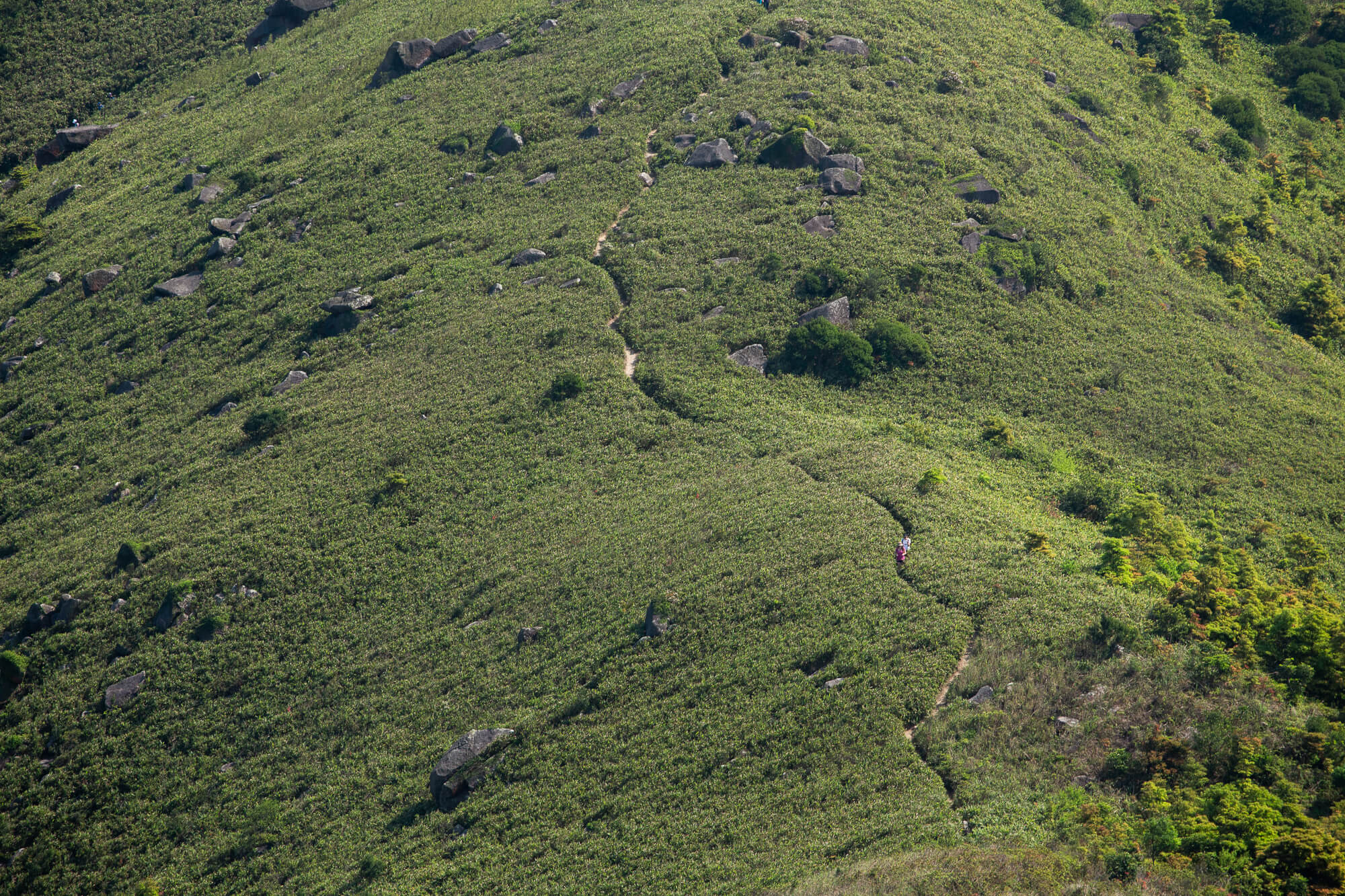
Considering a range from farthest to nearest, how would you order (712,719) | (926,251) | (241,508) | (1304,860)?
(926,251), (241,508), (712,719), (1304,860)

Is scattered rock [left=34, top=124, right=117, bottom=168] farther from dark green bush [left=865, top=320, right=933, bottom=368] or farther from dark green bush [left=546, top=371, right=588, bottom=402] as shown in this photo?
dark green bush [left=865, top=320, right=933, bottom=368]

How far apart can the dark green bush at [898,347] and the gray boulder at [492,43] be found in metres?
52.1

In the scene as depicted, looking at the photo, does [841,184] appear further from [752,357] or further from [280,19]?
[280,19]

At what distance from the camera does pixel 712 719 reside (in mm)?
29672

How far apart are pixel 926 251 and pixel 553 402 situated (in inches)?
1070

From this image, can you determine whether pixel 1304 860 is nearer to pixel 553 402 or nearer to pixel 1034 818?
pixel 1034 818

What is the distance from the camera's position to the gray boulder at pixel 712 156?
198ft

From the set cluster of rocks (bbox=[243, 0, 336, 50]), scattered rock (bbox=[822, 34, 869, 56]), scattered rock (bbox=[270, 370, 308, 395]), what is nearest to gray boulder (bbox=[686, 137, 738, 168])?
scattered rock (bbox=[822, 34, 869, 56])

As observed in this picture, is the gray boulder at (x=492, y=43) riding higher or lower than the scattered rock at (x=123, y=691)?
higher

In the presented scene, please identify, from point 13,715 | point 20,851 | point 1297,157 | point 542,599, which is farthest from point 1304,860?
point 1297,157

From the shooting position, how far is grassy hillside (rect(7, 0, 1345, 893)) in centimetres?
2716

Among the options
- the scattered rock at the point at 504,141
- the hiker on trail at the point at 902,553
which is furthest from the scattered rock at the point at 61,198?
the hiker on trail at the point at 902,553

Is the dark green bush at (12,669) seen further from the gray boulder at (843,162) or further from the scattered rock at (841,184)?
the gray boulder at (843,162)

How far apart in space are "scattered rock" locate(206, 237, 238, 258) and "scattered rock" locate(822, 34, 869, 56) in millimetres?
51693
